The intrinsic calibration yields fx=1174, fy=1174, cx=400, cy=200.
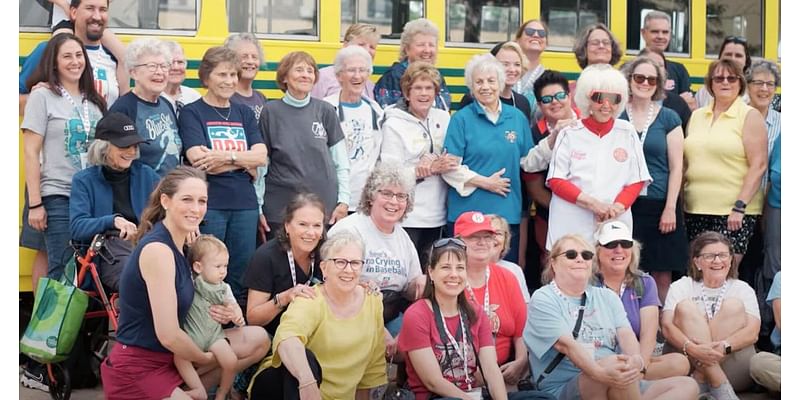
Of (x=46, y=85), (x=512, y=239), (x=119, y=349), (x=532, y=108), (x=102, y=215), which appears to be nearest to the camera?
(x=119, y=349)

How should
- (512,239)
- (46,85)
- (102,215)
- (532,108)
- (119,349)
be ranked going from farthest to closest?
(532,108) < (512,239) < (46,85) < (102,215) < (119,349)

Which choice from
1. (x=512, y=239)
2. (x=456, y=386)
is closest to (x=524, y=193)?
(x=512, y=239)

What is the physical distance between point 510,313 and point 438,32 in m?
2.56

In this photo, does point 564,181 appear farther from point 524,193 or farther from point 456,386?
point 456,386

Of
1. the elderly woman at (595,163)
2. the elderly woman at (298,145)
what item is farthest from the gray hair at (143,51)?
the elderly woman at (595,163)

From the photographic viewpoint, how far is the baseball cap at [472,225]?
5.84m

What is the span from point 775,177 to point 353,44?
109 inches

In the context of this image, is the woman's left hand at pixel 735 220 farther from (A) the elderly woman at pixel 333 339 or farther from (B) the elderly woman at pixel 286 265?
(B) the elderly woman at pixel 286 265

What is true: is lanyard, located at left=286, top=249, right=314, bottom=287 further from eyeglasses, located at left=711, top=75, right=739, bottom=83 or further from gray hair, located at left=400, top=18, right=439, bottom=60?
eyeglasses, located at left=711, top=75, right=739, bottom=83

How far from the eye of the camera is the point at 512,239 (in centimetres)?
684

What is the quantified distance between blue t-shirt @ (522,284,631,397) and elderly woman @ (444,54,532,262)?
1.11 meters

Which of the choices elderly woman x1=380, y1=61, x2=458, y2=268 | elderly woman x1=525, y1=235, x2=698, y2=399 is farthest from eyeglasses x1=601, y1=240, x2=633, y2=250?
elderly woman x1=380, y1=61, x2=458, y2=268

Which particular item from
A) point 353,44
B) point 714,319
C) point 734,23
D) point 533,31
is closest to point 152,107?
point 353,44

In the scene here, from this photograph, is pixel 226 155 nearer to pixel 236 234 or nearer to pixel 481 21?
pixel 236 234
